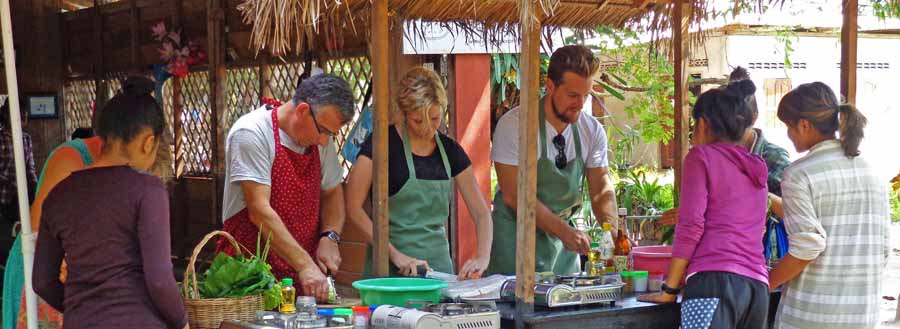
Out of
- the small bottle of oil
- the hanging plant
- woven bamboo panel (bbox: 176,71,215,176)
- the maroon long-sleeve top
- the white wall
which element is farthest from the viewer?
the white wall

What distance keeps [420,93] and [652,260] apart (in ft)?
3.77

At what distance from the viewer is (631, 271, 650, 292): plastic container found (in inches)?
149

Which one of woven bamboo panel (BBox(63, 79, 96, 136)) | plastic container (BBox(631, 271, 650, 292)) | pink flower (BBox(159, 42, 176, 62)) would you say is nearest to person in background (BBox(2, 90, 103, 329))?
plastic container (BBox(631, 271, 650, 292))

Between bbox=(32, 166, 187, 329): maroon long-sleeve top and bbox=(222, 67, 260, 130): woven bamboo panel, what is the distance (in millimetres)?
5045

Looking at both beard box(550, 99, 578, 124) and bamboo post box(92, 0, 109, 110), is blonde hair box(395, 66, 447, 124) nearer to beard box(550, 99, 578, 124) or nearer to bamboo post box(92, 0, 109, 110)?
beard box(550, 99, 578, 124)

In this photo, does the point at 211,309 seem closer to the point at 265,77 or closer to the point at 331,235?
the point at 331,235

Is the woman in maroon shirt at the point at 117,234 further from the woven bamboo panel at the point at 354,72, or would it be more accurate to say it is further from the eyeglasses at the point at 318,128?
the woven bamboo panel at the point at 354,72

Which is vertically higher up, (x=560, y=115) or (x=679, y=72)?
(x=679, y=72)

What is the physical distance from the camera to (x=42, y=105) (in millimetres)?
9805

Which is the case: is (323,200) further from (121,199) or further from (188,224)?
(188,224)

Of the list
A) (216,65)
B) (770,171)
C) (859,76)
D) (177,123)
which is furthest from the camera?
(859,76)

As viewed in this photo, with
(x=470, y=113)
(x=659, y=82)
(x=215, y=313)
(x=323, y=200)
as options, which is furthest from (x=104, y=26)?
(x=215, y=313)

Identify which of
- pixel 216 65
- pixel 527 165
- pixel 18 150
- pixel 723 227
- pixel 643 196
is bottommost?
pixel 643 196

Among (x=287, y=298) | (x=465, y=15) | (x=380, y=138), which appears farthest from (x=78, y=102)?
(x=287, y=298)
